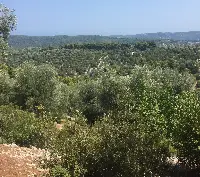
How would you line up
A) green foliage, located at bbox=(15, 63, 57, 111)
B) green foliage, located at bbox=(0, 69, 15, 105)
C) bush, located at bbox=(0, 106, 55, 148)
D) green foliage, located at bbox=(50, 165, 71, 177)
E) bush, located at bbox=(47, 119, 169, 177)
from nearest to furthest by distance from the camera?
1. green foliage, located at bbox=(50, 165, 71, 177)
2. bush, located at bbox=(47, 119, 169, 177)
3. bush, located at bbox=(0, 106, 55, 148)
4. green foliage, located at bbox=(15, 63, 57, 111)
5. green foliage, located at bbox=(0, 69, 15, 105)

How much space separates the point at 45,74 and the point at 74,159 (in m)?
28.2

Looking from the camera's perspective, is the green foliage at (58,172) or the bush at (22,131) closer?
the green foliage at (58,172)

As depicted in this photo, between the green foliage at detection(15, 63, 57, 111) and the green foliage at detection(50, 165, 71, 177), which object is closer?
the green foliage at detection(50, 165, 71, 177)

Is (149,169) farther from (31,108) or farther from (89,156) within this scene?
(31,108)

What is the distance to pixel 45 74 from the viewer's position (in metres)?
44.7

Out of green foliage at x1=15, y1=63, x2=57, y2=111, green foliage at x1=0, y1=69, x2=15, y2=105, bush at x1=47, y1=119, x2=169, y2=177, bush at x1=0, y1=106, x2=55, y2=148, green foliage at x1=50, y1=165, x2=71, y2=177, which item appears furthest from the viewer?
green foliage at x1=0, y1=69, x2=15, y2=105

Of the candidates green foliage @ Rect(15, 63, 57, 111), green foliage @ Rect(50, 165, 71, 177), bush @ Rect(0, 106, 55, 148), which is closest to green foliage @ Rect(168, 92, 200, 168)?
green foliage @ Rect(50, 165, 71, 177)

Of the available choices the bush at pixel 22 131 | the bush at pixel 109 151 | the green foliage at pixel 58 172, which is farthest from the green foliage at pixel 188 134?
the bush at pixel 22 131

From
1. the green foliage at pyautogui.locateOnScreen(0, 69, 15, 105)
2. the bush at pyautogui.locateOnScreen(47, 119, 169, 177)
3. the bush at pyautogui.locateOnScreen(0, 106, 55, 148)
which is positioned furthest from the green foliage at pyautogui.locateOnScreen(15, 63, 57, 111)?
the bush at pyautogui.locateOnScreen(47, 119, 169, 177)

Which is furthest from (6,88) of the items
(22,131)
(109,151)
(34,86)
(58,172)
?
(58,172)

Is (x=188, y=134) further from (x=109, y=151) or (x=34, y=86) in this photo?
(x=34, y=86)

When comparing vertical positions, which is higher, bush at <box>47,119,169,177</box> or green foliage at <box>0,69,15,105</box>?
bush at <box>47,119,169,177</box>

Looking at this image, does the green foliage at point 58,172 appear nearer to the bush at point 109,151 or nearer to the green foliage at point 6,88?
the bush at point 109,151

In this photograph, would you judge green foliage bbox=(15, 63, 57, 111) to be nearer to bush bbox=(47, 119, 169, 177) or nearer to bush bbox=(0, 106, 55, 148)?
bush bbox=(0, 106, 55, 148)
